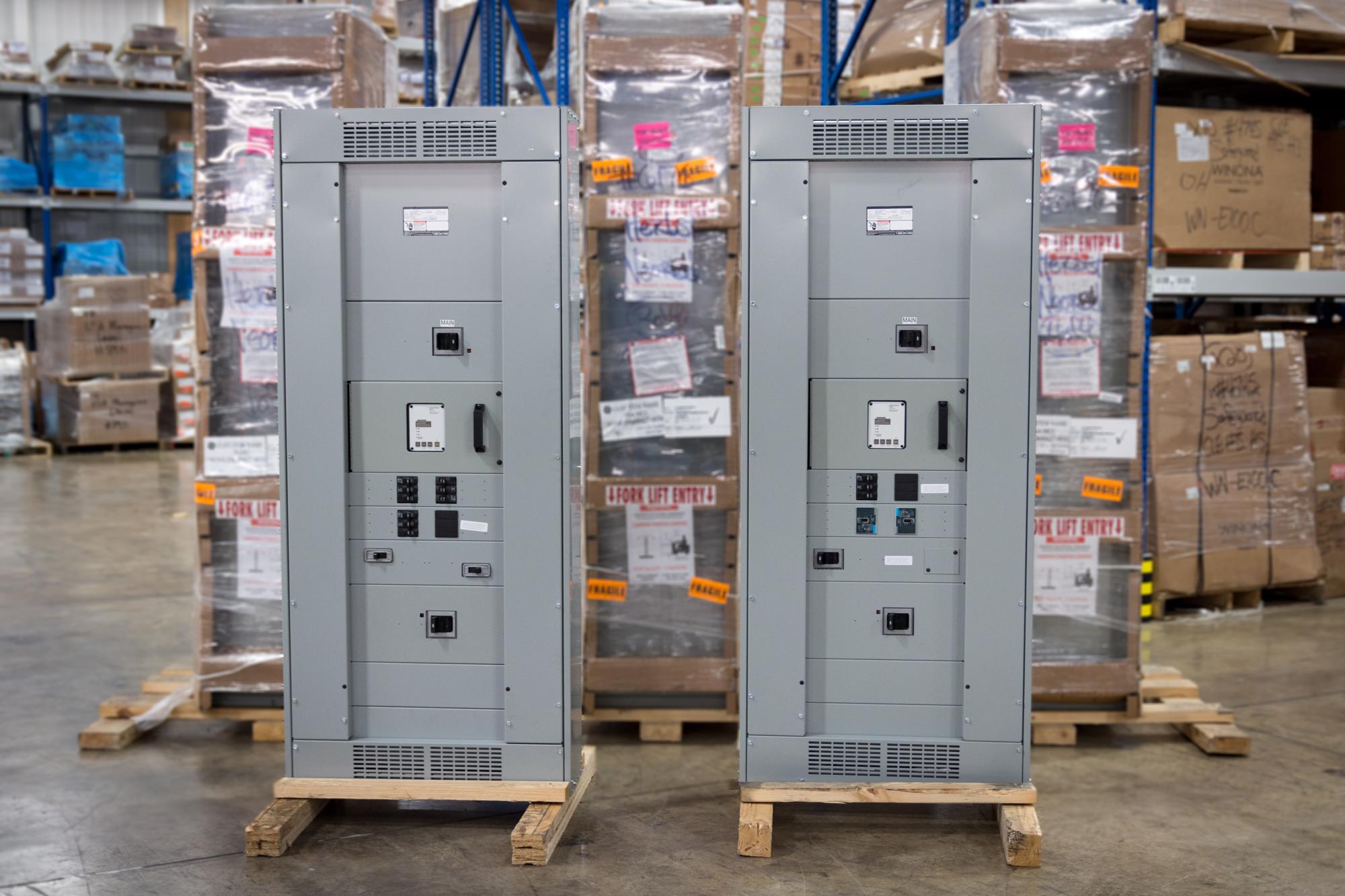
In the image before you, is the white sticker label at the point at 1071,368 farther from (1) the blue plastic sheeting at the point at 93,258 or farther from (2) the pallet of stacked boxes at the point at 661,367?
(1) the blue plastic sheeting at the point at 93,258

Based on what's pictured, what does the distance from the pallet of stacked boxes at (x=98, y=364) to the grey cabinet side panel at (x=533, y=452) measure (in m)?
10.9

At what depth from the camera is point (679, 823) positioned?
4117 mm

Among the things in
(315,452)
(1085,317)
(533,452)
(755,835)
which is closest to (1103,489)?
(1085,317)

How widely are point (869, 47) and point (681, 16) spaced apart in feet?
8.30

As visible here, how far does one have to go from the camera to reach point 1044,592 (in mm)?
4992

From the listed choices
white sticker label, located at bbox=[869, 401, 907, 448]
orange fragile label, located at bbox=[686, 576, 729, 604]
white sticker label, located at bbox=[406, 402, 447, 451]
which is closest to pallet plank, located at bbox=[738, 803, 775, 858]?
white sticker label, located at bbox=[869, 401, 907, 448]

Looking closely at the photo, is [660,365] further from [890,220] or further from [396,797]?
[396,797]

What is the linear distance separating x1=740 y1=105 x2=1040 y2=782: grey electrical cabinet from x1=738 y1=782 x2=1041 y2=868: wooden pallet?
5cm

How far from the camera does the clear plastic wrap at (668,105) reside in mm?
4910

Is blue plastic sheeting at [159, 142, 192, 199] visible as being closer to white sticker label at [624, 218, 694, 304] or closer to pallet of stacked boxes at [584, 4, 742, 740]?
pallet of stacked boxes at [584, 4, 742, 740]

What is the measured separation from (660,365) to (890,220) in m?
1.32

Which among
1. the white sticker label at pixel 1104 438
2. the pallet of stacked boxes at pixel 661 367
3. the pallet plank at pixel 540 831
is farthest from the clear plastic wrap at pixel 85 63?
the pallet plank at pixel 540 831

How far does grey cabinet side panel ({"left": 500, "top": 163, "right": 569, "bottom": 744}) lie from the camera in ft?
12.6

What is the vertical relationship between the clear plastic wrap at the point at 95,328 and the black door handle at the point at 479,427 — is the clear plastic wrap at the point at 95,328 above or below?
above
